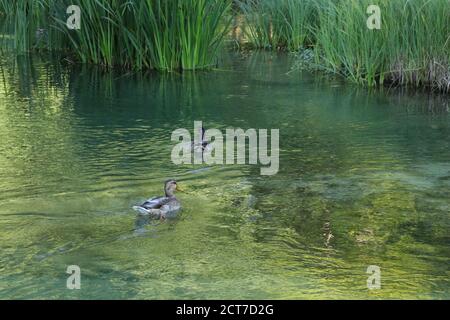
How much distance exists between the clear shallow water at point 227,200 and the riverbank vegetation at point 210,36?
1.83 ft

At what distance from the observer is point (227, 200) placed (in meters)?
5.07

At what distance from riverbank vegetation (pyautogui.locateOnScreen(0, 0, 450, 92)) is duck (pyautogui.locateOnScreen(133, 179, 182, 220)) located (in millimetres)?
4696

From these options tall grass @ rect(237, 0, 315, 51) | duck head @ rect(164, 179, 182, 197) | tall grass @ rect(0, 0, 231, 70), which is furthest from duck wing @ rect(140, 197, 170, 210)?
tall grass @ rect(237, 0, 315, 51)

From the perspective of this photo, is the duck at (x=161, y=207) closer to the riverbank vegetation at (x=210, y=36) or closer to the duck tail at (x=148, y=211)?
the duck tail at (x=148, y=211)

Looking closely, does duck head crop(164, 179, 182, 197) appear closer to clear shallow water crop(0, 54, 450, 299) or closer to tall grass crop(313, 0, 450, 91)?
clear shallow water crop(0, 54, 450, 299)

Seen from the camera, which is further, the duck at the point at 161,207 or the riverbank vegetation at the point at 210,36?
the riverbank vegetation at the point at 210,36

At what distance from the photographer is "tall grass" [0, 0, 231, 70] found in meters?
9.52

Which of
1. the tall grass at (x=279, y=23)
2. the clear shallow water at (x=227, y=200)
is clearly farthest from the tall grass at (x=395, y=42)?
the tall grass at (x=279, y=23)

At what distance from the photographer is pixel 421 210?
499cm

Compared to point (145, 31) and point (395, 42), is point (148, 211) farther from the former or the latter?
point (145, 31)

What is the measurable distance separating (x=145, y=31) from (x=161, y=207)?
17.8 ft

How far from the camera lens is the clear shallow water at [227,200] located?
3.93m
